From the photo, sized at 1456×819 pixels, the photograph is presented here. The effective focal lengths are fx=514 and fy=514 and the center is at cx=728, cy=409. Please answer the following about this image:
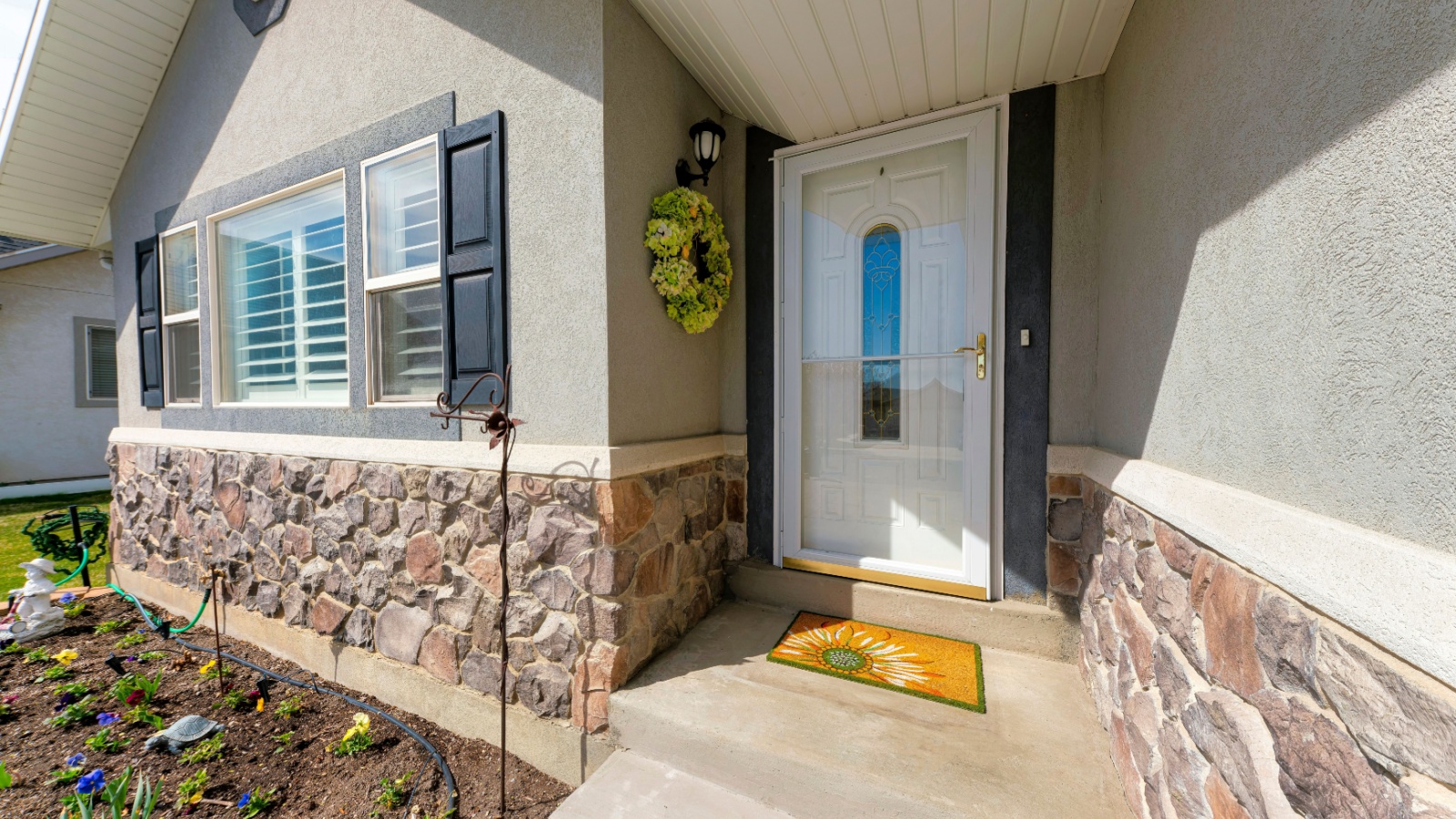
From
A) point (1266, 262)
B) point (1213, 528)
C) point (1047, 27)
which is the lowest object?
point (1213, 528)

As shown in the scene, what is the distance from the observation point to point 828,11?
1.86 m

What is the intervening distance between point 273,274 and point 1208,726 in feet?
15.5

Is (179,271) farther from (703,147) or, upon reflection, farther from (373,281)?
(703,147)

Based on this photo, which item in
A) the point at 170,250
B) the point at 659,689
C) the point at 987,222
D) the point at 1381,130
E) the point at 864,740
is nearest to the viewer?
the point at 1381,130

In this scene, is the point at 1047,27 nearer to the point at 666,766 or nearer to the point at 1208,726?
the point at 1208,726

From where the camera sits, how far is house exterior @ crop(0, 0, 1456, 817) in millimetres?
809

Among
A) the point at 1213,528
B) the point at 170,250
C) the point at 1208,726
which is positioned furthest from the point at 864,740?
the point at 170,250

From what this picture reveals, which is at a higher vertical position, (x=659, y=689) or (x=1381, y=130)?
(x=1381, y=130)

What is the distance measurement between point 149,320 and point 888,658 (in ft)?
18.5

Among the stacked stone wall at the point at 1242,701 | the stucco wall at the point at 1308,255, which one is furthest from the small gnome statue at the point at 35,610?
the stucco wall at the point at 1308,255

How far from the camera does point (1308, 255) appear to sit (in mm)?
925

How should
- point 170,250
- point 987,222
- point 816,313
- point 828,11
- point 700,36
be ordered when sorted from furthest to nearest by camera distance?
1. point 170,250
2. point 816,313
3. point 987,222
4. point 700,36
5. point 828,11

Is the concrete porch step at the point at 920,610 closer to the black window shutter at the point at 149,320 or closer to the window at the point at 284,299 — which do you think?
the window at the point at 284,299

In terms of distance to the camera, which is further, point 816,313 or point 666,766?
point 816,313
